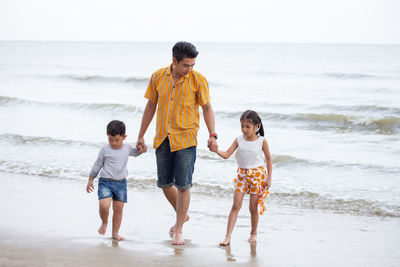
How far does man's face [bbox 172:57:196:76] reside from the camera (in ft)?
13.6

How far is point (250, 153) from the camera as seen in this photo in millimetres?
4559

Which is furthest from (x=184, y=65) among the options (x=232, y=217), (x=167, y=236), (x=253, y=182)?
(x=167, y=236)

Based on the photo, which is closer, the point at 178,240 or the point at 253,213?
Result: the point at 178,240

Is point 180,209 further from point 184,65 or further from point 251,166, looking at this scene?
point 184,65

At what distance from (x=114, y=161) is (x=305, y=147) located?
6.64m

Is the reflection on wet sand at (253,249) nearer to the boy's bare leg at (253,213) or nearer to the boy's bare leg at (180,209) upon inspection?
the boy's bare leg at (253,213)

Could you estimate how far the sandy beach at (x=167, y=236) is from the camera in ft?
13.5

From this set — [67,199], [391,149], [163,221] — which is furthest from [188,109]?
[391,149]

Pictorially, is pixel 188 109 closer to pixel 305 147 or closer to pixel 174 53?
pixel 174 53

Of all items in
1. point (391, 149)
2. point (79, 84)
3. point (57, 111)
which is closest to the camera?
point (391, 149)

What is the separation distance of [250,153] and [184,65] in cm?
106

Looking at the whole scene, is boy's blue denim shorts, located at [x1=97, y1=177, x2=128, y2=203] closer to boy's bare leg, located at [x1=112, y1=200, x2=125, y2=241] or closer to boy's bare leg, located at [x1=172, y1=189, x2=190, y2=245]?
boy's bare leg, located at [x1=112, y1=200, x2=125, y2=241]

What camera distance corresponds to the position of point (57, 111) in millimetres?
15594

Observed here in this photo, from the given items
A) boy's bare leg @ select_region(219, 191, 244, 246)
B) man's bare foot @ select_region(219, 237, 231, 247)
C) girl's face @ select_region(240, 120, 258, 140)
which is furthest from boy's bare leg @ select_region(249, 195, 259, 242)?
girl's face @ select_region(240, 120, 258, 140)
